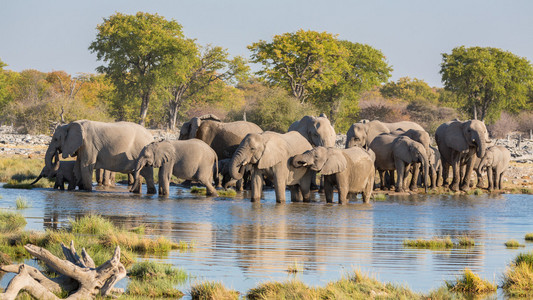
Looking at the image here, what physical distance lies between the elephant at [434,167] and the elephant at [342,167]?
6.84 metres

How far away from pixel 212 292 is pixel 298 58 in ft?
168

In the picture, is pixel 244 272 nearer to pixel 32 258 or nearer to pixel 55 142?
pixel 32 258

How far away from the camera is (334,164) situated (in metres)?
20.1

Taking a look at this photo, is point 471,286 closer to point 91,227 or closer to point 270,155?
point 91,227

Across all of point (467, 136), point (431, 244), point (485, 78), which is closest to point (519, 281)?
point (431, 244)

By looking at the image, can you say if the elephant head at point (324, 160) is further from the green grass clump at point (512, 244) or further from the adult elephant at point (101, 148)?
the green grass clump at point (512, 244)

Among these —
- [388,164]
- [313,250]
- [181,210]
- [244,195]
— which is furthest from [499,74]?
[313,250]

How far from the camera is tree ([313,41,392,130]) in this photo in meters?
67.5

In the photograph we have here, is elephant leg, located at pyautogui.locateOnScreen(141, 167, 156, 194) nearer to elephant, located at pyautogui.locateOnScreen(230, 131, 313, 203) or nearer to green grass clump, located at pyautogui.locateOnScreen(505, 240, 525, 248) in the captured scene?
elephant, located at pyautogui.locateOnScreen(230, 131, 313, 203)

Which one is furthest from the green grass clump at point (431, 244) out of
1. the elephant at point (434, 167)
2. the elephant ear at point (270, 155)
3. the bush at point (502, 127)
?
the bush at point (502, 127)

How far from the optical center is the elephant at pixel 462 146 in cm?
2766

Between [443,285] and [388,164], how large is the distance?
17.1 meters

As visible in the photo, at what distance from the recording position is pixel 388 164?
86.9ft

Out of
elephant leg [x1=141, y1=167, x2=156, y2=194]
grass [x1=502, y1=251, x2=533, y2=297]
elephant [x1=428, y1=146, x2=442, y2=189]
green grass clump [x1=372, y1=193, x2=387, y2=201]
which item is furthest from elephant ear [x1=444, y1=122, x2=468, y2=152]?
grass [x1=502, y1=251, x2=533, y2=297]
